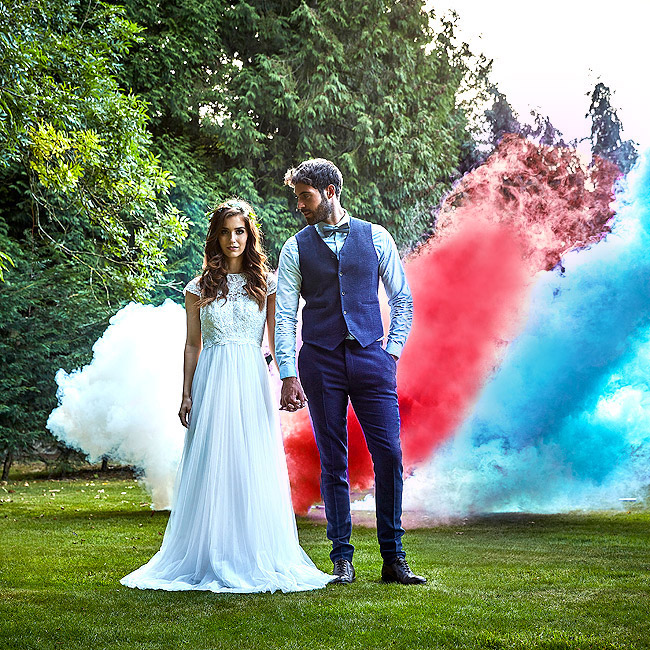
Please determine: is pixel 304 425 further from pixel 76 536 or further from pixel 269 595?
pixel 269 595

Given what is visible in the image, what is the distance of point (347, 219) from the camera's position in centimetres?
448

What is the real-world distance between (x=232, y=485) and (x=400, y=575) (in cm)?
95

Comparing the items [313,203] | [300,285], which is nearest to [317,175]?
[313,203]

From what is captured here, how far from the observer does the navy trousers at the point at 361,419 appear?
14.3 ft

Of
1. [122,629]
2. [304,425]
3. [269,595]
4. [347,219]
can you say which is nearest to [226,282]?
[347,219]

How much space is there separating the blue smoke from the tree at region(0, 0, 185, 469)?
5.07 m

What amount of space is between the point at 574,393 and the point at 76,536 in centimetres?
397

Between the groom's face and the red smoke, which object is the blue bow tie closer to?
the groom's face

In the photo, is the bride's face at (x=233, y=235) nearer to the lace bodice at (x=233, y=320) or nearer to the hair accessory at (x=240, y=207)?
the hair accessory at (x=240, y=207)

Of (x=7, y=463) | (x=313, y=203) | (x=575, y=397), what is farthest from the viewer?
(x=7, y=463)

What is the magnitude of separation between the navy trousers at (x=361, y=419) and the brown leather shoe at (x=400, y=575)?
0.03m

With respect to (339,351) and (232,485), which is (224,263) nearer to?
(339,351)

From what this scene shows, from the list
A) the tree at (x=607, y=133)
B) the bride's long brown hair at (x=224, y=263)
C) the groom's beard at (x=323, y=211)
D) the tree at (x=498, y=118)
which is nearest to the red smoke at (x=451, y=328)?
the bride's long brown hair at (x=224, y=263)

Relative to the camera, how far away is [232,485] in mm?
4539
